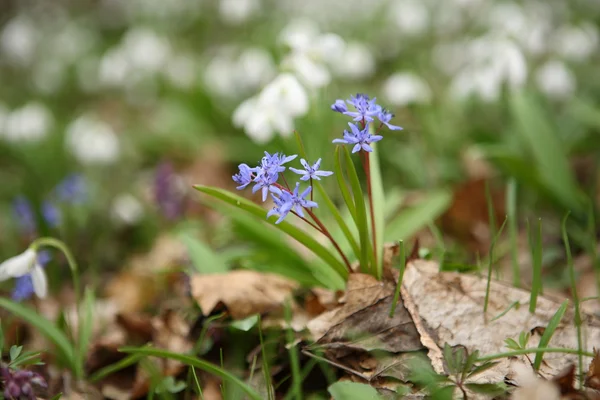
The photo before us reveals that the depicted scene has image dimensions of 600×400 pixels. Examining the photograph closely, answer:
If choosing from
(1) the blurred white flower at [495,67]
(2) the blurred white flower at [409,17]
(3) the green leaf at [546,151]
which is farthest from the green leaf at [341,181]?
(2) the blurred white flower at [409,17]

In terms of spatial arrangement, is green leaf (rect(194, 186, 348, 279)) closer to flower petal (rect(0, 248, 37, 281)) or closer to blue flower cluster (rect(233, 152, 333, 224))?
blue flower cluster (rect(233, 152, 333, 224))

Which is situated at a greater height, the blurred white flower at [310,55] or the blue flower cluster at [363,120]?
the blurred white flower at [310,55]

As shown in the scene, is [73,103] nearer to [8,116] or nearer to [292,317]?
[8,116]

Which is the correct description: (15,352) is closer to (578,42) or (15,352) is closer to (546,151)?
(546,151)

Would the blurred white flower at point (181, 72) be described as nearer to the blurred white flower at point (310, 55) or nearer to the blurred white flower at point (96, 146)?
the blurred white flower at point (96, 146)

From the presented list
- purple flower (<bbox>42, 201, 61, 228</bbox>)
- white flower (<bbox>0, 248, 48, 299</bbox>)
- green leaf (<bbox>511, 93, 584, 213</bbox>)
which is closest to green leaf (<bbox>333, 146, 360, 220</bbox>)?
white flower (<bbox>0, 248, 48, 299</bbox>)

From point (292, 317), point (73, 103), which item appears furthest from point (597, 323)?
point (73, 103)
